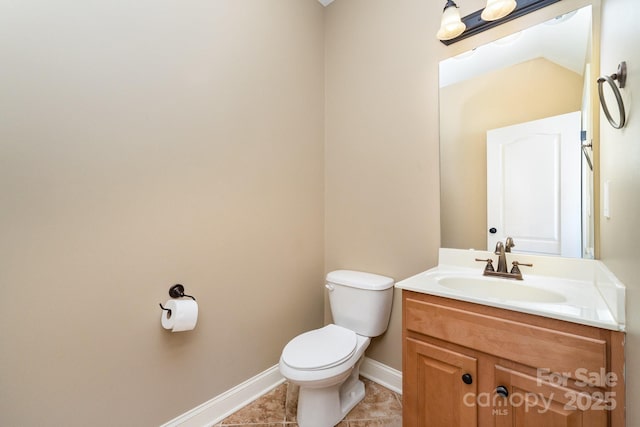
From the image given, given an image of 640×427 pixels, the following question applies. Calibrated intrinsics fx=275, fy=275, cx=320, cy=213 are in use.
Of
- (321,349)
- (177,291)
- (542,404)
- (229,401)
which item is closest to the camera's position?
(542,404)

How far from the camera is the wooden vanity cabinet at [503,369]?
2.70 ft

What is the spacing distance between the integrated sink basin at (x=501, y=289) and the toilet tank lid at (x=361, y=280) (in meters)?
0.44

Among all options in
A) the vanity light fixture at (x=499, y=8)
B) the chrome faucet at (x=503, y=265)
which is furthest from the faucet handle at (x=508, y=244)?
the vanity light fixture at (x=499, y=8)

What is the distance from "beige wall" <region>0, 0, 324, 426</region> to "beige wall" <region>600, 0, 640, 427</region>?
157cm

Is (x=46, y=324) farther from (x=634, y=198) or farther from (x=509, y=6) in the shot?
(x=509, y=6)

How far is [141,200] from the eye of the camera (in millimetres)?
1282

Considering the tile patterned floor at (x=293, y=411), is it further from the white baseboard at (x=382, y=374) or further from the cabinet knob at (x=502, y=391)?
the cabinet knob at (x=502, y=391)

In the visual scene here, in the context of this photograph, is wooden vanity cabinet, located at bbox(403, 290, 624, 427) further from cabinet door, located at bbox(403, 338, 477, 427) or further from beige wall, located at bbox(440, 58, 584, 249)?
beige wall, located at bbox(440, 58, 584, 249)

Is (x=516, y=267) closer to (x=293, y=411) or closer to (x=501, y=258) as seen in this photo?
(x=501, y=258)

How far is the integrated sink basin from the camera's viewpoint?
117 cm

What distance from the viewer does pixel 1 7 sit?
3.16 ft

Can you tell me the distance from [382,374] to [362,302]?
1.83 ft

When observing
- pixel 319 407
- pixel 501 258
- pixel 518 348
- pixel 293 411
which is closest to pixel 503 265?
pixel 501 258

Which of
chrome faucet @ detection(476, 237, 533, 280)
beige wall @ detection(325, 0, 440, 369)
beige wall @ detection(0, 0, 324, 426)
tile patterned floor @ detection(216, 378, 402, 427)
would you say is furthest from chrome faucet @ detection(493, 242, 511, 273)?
beige wall @ detection(0, 0, 324, 426)
